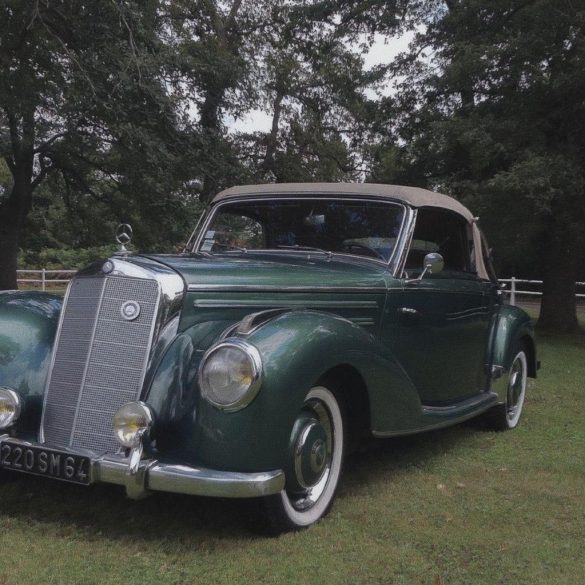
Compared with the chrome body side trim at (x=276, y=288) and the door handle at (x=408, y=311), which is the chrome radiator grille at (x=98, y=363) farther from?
the door handle at (x=408, y=311)

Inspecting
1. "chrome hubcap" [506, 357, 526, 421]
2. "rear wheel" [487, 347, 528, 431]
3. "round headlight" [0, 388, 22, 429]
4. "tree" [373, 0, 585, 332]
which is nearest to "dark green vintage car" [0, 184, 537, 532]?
"round headlight" [0, 388, 22, 429]

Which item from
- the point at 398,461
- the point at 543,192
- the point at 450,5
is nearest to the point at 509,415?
the point at 398,461

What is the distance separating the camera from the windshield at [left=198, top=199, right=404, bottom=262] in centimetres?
455

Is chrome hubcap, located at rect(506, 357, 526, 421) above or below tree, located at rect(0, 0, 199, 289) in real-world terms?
below

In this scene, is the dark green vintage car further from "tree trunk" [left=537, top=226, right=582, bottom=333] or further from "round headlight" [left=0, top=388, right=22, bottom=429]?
"tree trunk" [left=537, top=226, right=582, bottom=333]

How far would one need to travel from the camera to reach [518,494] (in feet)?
13.3

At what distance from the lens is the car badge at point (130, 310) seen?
328 cm

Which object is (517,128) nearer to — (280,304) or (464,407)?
(464,407)

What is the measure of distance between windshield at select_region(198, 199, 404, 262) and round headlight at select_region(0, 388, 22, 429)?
1836 millimetres

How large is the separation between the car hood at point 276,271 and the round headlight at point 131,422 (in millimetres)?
671

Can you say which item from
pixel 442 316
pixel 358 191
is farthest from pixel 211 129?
pixel 442 316

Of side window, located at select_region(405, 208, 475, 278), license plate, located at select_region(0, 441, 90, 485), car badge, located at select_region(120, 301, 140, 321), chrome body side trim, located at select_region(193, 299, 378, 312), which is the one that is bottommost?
license plate, located at select_region(0, 441, 90, 485)

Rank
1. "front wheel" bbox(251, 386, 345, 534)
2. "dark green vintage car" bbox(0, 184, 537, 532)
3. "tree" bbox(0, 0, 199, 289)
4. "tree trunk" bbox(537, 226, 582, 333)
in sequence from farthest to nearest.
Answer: "tree trunk" bbox(537, 226, 582, 333), "tree" bbox(0, 0, 199, 289), "front wheel" bbox(251, 386, 345, 534), "dark green vintage car" bbox(0, 184, 537, 532)

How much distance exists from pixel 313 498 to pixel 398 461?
137 centimetres
